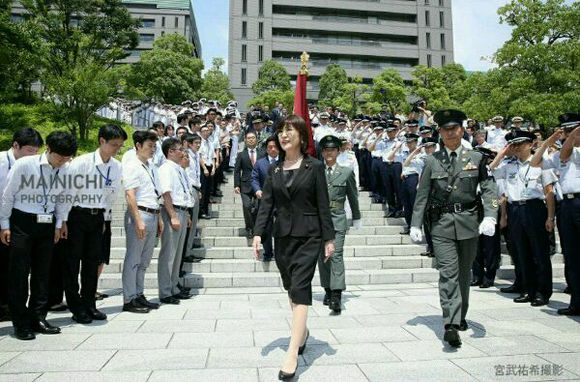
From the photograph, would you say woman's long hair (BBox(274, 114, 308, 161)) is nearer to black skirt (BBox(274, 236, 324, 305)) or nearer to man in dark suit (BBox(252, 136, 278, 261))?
black skirt (BBox(274, 236, 324, 305))

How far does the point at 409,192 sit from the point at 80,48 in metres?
23.9

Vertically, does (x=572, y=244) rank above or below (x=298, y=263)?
above

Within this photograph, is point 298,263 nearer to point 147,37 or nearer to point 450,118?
point 450,118

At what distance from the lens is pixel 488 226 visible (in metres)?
4.23

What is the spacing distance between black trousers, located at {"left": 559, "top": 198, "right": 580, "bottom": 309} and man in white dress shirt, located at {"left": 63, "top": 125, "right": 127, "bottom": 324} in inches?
230

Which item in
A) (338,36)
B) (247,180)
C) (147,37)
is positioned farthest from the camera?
(147,37)

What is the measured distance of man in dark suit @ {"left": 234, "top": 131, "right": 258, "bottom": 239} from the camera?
859 centimetres

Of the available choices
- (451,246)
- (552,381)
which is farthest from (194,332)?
(552,381)

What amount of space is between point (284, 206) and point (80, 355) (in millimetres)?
2421

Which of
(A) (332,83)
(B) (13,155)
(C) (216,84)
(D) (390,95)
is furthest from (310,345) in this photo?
(A) (332,83)

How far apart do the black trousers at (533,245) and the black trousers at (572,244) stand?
0.49m

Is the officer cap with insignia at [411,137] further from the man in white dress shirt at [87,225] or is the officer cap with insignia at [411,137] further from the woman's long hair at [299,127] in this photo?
the man in white dress shirt at [87,225]

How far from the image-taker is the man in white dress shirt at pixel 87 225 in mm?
5164

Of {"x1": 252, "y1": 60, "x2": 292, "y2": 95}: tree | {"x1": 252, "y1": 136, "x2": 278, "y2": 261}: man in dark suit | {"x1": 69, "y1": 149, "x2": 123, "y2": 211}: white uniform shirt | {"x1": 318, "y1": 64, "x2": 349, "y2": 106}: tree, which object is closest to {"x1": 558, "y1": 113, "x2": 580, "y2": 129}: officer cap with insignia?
{"x1": 252, "y1": 136, "x2": 278, "y2": 261}: man in dark suit
